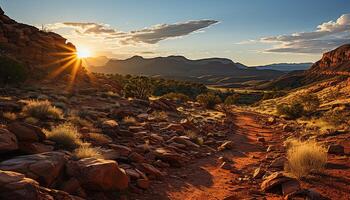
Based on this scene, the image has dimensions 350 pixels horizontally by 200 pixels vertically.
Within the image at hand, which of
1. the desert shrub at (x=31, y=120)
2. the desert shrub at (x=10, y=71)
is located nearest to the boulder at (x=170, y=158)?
the desert shrub at (x=31, y=120)

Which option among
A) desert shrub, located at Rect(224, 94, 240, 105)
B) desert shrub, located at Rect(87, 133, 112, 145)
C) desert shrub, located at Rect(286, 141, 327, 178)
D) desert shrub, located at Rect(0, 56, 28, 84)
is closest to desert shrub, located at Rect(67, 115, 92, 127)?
desert shrub, located at Rect(87, 133, 112, 145)

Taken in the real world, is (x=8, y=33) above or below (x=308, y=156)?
above

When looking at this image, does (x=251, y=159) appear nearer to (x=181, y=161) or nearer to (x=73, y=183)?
(x=181, y=161)

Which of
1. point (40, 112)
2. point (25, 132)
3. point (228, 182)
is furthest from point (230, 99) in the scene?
point (25, 132)

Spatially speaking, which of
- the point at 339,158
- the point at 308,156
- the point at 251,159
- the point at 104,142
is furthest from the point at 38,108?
the point at 339,158

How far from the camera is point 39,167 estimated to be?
286 inches

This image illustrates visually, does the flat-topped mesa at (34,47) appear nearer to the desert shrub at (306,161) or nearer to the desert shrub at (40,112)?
the desert shrub at (40,112)

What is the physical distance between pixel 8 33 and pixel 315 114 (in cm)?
3718

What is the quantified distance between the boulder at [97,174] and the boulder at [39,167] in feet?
1.25

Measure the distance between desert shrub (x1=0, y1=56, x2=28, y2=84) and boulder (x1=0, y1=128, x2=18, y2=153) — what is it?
25.3 m

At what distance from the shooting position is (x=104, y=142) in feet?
41.4

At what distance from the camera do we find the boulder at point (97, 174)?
800 centimetres

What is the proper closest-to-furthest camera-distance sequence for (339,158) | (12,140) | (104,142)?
(12,140) → (339,158) → (104,142)

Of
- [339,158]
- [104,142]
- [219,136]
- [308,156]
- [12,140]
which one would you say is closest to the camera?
[12,140]
